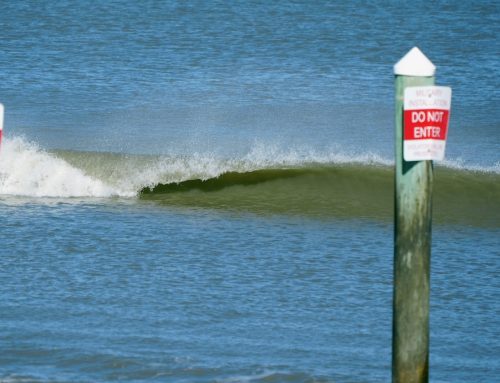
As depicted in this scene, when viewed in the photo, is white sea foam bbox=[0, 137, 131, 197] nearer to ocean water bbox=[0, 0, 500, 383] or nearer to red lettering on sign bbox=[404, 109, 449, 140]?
ocean water bbox=[0, 0, 500, 383]

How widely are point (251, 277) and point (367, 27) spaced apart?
29.2 meters

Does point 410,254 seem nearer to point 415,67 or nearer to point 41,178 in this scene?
point 415,67

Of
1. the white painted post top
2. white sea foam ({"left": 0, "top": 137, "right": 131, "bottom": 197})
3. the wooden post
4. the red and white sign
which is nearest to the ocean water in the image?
white sea foam ({"left": 0, "top": 137, "right": 131, "bottom": 197})

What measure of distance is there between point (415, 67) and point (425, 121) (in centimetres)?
29

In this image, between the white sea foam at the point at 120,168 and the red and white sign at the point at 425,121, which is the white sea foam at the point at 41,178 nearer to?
the white sea foam at the point at 120,168

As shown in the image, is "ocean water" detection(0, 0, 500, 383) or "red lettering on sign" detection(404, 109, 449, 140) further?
"ocean water" detection(0, 0, 500, 383)

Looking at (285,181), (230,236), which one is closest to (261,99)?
(285,181)

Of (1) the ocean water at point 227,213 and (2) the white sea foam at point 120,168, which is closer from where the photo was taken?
(1) the ocean water at point 227,213

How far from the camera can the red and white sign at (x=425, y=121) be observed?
6.65 meters

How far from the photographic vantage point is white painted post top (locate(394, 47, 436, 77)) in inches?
263

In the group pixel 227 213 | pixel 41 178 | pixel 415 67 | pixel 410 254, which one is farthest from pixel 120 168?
pixel 415 67

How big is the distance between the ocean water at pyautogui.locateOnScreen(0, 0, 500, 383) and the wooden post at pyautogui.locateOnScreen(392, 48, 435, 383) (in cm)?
119

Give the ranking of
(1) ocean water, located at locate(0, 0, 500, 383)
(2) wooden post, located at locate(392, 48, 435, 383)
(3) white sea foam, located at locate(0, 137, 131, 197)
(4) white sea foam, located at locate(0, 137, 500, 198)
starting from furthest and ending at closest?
(4) white sea foam, located at locate(0, 137, 500, 198), (3) white sea foam, located at locate(0, 137, 131, 197), (1) ocean water, located at locate(0, 0, 500, 383), (2) wooden post, located at locate(392, 48, 435, 383)

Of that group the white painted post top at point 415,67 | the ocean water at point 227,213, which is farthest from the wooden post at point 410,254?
the ocean water at point 227,213
